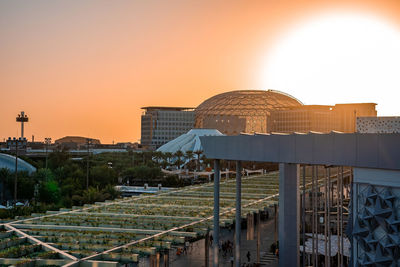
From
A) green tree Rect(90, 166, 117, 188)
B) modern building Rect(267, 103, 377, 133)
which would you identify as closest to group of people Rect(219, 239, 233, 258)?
green tree Rect(90, 166, 117, 188)

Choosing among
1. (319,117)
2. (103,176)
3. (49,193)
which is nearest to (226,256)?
(49,193)

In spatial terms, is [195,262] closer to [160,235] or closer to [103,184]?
[160,235]

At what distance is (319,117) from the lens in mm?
117312

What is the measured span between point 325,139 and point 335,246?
50.6ft

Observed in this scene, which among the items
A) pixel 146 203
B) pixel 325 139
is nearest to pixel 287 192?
pixel 325 139

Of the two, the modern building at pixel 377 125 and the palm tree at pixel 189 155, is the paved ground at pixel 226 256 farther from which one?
the palm tree at pixel 189 155

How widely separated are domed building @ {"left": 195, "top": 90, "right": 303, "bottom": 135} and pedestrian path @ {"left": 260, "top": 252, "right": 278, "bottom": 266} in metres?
101

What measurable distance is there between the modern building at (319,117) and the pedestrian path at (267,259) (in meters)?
79.3

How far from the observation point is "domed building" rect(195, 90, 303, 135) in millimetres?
132125

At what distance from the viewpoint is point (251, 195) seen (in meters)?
30.2

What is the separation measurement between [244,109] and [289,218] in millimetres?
118595

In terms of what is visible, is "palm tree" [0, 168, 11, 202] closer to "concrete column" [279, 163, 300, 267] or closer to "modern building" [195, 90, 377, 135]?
"concrete column" [279, 163, 300, 267]

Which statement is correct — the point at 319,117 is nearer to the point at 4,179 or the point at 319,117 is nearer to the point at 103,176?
the point at 103,176

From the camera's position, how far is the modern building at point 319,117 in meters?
109
